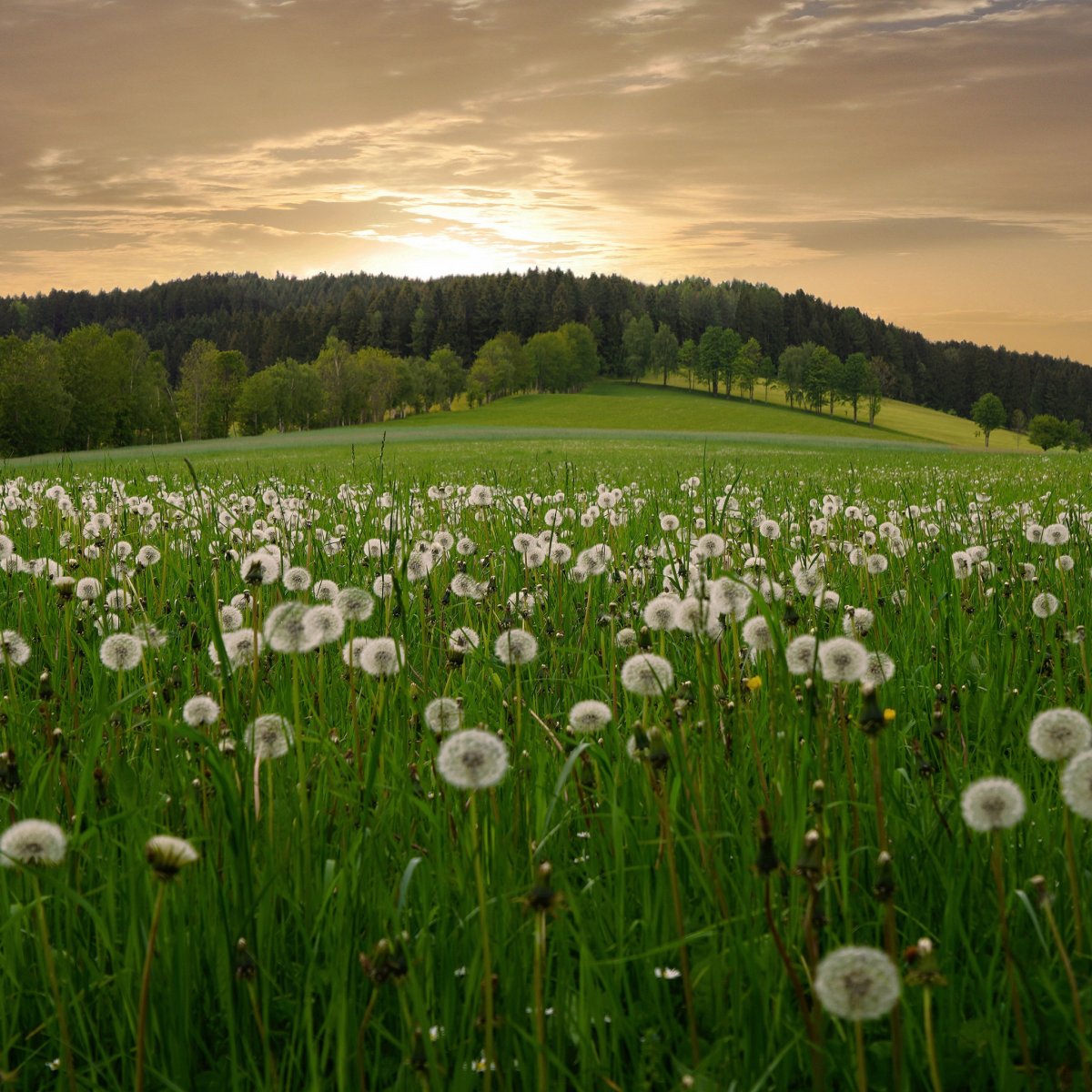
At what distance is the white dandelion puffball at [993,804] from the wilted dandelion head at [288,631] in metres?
1.51

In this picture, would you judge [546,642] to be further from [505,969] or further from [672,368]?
[672,368]

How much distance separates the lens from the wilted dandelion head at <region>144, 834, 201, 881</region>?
49.7 inches

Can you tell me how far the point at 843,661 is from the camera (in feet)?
6.82

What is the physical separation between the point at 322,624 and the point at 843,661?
4.13ft

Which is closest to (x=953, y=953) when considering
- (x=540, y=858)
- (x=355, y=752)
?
(x=540, y=858)

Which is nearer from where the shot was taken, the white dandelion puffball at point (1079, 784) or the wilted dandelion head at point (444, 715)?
the white dandelion puffball at point (1079, 784)

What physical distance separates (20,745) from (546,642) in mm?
2088

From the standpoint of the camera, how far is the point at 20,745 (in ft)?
9.37

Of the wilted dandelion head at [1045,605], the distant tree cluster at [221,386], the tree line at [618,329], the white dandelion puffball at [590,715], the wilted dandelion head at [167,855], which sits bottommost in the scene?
the white dandelion puffball at [590,715]

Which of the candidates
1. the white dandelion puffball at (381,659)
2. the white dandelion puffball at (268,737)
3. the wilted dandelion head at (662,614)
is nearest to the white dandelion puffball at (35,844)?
the white dandelion puffball at (268,737)

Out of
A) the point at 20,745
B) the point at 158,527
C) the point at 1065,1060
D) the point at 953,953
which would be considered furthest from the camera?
the point at 158,527

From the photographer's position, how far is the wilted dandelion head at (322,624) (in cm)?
235

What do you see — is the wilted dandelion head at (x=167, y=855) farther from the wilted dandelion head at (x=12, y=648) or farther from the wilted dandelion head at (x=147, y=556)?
the wilted dandelion head at (x=147, y=556)

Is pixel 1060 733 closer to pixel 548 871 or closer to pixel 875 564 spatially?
pixel 548 871
